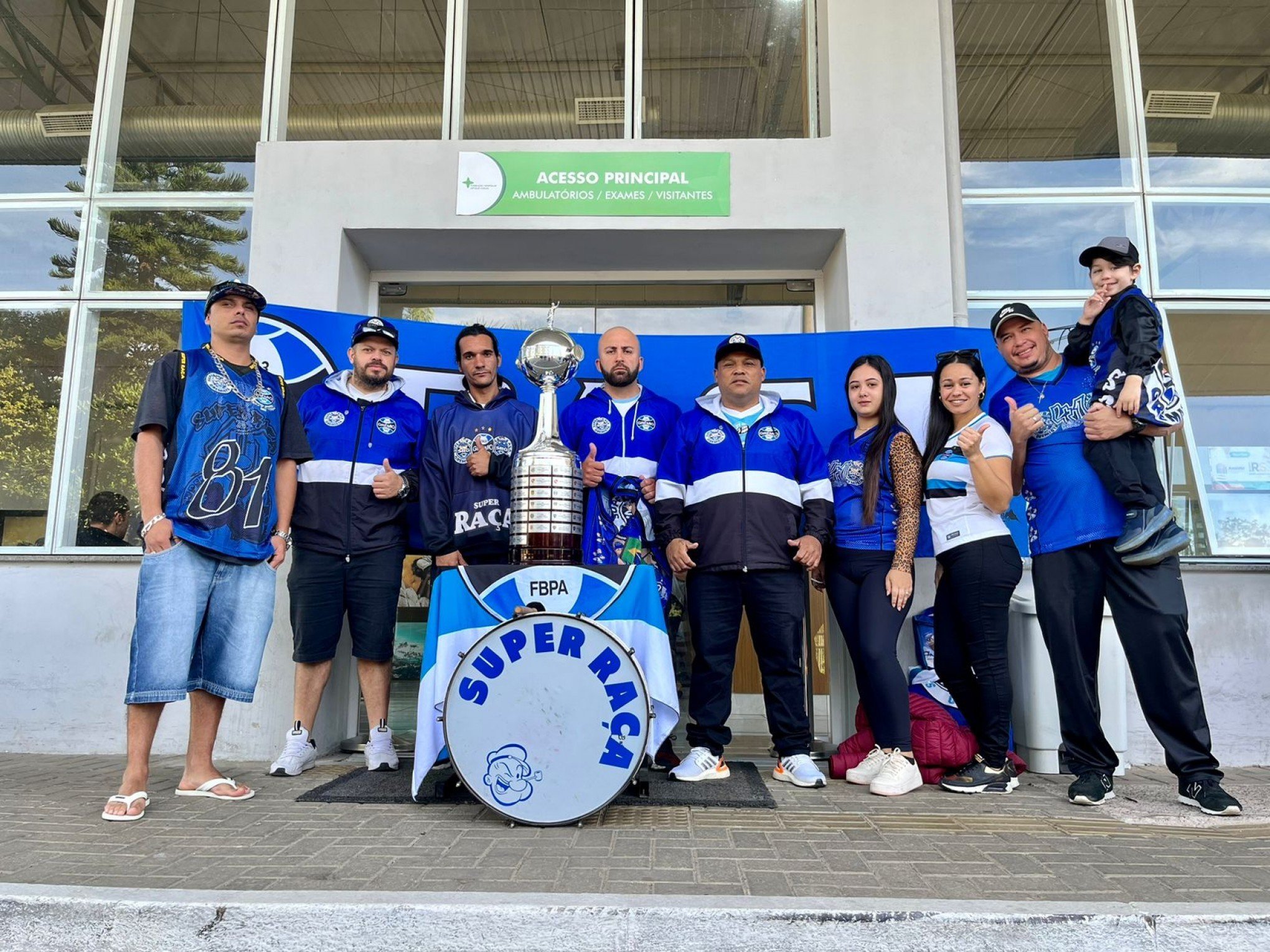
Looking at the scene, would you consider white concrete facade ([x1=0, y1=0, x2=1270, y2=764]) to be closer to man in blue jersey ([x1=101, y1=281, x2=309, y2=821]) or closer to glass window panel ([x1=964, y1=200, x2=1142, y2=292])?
glass window panel ([x1=964, y1=200, x2=1142, y2=292])

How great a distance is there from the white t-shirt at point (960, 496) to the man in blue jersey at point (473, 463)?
1988 mm

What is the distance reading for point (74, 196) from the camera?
5711mm

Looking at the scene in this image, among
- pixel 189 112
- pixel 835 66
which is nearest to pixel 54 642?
pixel 189 112

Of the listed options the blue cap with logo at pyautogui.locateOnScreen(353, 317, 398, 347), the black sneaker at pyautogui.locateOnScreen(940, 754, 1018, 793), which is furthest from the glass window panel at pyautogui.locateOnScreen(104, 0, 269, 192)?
the black sneaker at pyautogui.locateOnScreen(940, 754, 1018, 793)

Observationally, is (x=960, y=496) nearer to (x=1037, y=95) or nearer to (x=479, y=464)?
(x=479, y=464)

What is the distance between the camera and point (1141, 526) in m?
3.45

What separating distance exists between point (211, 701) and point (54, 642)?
6.64ft

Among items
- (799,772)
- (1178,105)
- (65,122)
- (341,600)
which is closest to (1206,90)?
(1178,105)

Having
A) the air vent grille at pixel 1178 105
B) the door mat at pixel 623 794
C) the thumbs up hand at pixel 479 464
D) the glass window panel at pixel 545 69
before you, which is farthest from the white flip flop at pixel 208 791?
the air vent grille at pixel 1178 105

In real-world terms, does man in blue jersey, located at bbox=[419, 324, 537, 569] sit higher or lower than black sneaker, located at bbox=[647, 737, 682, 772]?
higher

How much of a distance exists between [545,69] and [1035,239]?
3.58 m

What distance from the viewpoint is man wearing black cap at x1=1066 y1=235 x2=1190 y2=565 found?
344 cm

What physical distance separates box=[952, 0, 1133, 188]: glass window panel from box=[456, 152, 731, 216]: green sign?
6.14ft

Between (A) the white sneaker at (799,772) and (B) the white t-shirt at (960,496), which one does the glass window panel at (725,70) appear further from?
(A) the white sneaker at (799,772)
